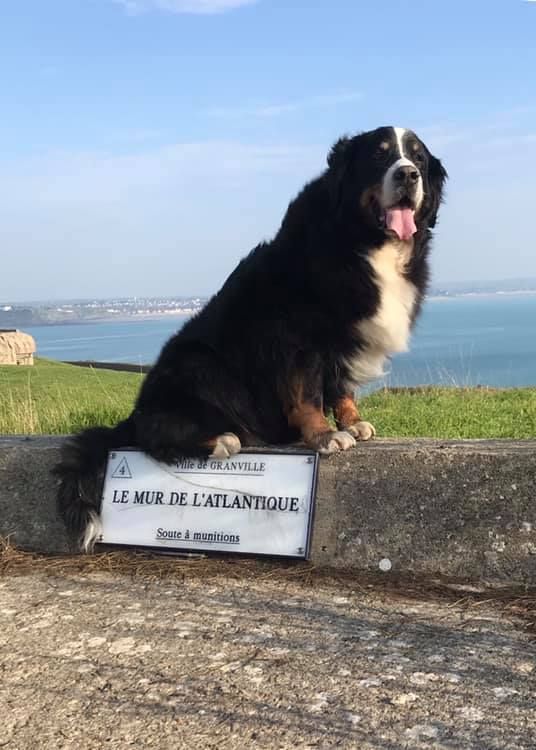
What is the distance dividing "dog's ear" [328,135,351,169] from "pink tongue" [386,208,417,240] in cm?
40

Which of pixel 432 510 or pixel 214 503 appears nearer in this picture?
pixel 432 510

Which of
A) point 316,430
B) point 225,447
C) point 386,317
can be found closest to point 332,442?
point 316,430

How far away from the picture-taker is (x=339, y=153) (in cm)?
400

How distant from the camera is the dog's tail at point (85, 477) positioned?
3684mm

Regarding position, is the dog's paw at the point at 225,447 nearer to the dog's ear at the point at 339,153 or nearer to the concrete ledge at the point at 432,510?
the concrete ledge at the point at 432,510

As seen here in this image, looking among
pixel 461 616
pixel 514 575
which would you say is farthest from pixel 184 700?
pixel 514 575

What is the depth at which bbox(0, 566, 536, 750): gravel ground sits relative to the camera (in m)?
2.03

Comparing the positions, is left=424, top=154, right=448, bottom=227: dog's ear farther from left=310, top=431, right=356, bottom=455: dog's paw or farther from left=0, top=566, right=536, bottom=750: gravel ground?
left=0, top=566, right=536, bottom=750: gravel ground

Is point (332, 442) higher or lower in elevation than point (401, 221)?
lower

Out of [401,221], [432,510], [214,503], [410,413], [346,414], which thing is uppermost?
[401,221]

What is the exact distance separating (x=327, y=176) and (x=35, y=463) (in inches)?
87.2

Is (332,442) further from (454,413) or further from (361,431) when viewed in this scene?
(454,413)

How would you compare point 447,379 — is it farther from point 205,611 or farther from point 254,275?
point 205,611

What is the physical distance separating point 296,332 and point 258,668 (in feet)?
5.85
